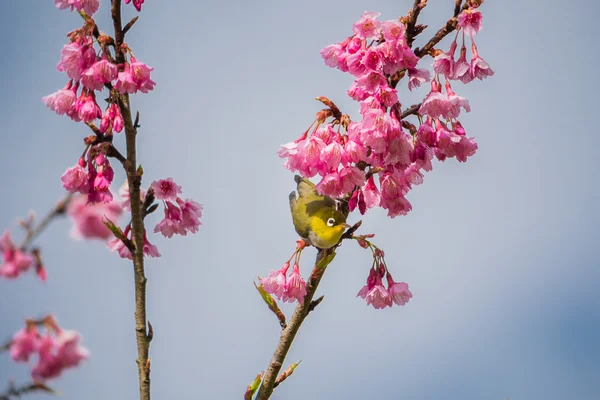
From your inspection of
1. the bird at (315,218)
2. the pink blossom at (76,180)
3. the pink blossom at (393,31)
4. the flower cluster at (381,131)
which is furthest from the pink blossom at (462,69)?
the pink blossom at (76,180)

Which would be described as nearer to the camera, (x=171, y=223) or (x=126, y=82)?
(x=126, y=82)

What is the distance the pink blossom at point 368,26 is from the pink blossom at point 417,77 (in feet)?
1.08

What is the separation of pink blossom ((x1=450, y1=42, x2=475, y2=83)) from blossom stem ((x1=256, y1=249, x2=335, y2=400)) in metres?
1.46

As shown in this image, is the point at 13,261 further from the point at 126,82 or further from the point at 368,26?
the point at 368,26

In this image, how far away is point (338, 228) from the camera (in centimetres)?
448

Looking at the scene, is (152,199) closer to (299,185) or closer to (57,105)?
(57,105)

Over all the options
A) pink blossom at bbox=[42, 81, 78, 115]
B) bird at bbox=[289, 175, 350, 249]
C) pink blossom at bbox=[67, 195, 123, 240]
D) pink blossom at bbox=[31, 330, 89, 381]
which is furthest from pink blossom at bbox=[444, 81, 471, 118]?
pink blossom at bbox=[31, 330, 89, 381]

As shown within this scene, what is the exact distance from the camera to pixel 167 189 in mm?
4359

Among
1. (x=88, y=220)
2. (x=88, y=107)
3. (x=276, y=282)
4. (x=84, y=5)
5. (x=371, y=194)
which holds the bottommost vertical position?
(x=88, y=220)

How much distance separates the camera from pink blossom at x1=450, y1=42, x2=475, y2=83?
14.5 feet

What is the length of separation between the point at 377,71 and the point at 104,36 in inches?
63.0

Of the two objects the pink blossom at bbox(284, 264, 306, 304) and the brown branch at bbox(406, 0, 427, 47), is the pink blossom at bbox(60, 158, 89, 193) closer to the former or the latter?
the pink blossom at bbox(284, 264, 306, 304)

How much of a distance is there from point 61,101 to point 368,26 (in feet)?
6.50

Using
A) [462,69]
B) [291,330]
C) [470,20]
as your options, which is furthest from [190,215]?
[470,20]
